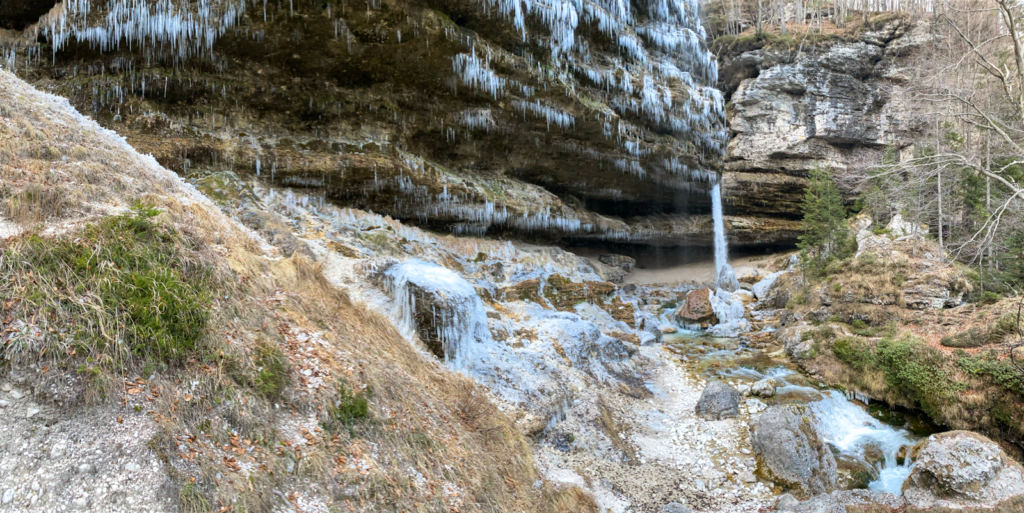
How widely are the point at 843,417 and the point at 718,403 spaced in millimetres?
3616

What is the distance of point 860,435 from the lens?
11789 mm

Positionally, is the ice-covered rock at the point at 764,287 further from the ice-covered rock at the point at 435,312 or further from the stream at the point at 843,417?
the ice-covered rock at the point at 435,312

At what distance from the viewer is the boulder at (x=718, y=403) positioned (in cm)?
1183

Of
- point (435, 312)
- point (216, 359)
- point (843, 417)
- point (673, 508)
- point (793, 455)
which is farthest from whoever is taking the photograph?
point (843, 417)

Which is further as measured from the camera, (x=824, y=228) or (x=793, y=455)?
(x=824, y=228)

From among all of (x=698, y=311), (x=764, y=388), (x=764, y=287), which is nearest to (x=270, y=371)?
(x=764, y=388)

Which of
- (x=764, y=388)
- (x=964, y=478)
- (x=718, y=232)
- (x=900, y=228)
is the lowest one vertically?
(x=764, y=388)

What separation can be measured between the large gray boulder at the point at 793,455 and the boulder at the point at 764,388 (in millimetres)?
2519

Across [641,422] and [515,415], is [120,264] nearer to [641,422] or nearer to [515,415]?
[515,415]

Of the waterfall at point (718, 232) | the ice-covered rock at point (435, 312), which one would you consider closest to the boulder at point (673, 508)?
the ice-covered rock at point (435, 312)

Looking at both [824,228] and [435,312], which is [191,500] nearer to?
[435,312]

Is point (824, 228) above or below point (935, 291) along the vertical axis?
above

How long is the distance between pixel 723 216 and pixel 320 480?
32108mm

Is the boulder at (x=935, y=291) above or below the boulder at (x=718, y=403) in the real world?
above
